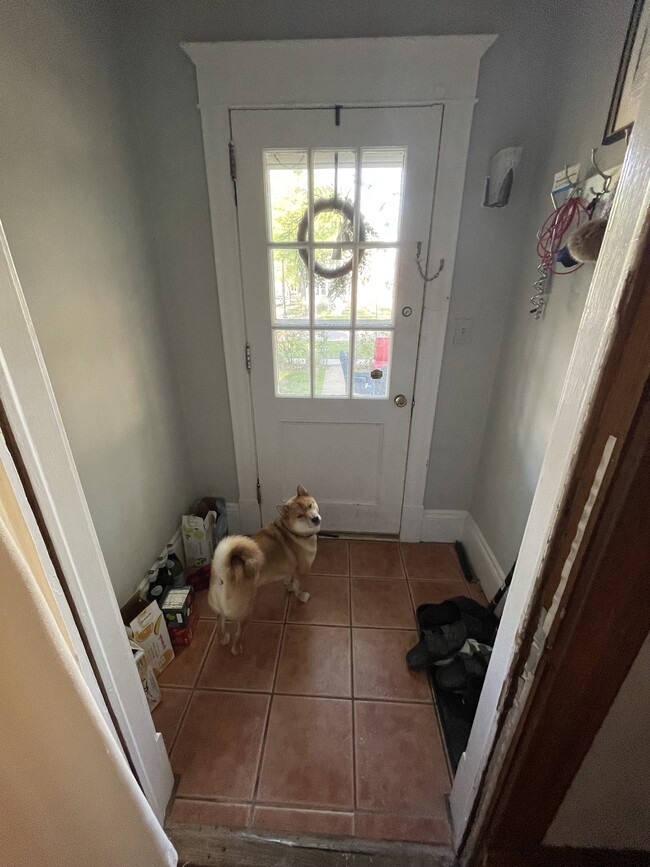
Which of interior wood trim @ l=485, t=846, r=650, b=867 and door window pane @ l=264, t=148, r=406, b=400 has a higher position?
door window pane @ l=264, t=148, r=406, b=400

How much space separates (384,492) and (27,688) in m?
1.72

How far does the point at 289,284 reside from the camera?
5.31ft

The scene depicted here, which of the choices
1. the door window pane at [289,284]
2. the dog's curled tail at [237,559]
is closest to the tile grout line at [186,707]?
the dog's curled tail at [237,559]

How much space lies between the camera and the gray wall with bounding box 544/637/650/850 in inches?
25.8

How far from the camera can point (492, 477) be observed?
1.76 meters

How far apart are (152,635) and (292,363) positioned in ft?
4.21

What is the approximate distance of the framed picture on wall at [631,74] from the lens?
0.92m

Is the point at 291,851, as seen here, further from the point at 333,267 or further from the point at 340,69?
the point at 340,69

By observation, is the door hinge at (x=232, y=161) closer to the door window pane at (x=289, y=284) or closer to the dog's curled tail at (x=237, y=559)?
the door window pane at (x=289, y=284)

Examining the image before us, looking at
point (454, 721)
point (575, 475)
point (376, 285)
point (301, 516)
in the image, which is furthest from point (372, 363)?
point (454, 721)

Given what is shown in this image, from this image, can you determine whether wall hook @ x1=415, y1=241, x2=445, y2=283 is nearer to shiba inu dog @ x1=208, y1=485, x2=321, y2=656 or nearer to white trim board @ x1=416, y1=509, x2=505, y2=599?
shiba inu dog @ x1=208, y1=485, x2=321, y2=656

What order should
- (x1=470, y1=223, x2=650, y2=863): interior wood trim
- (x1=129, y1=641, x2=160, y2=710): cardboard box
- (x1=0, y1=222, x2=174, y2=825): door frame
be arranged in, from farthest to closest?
(x1=129, y1=641, x2=160, y2=710): cardboard box → (x1=0, y1=222, x2=174, y2=825): door frame → (x1=470, y1=223, x2=650, y2=863): interior wood trim

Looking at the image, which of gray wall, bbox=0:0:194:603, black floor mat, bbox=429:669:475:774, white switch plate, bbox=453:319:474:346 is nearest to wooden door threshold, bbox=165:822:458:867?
black floor mat, bbox=429:669:475:774

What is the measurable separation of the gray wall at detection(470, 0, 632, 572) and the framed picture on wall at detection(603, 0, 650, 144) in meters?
0.05
